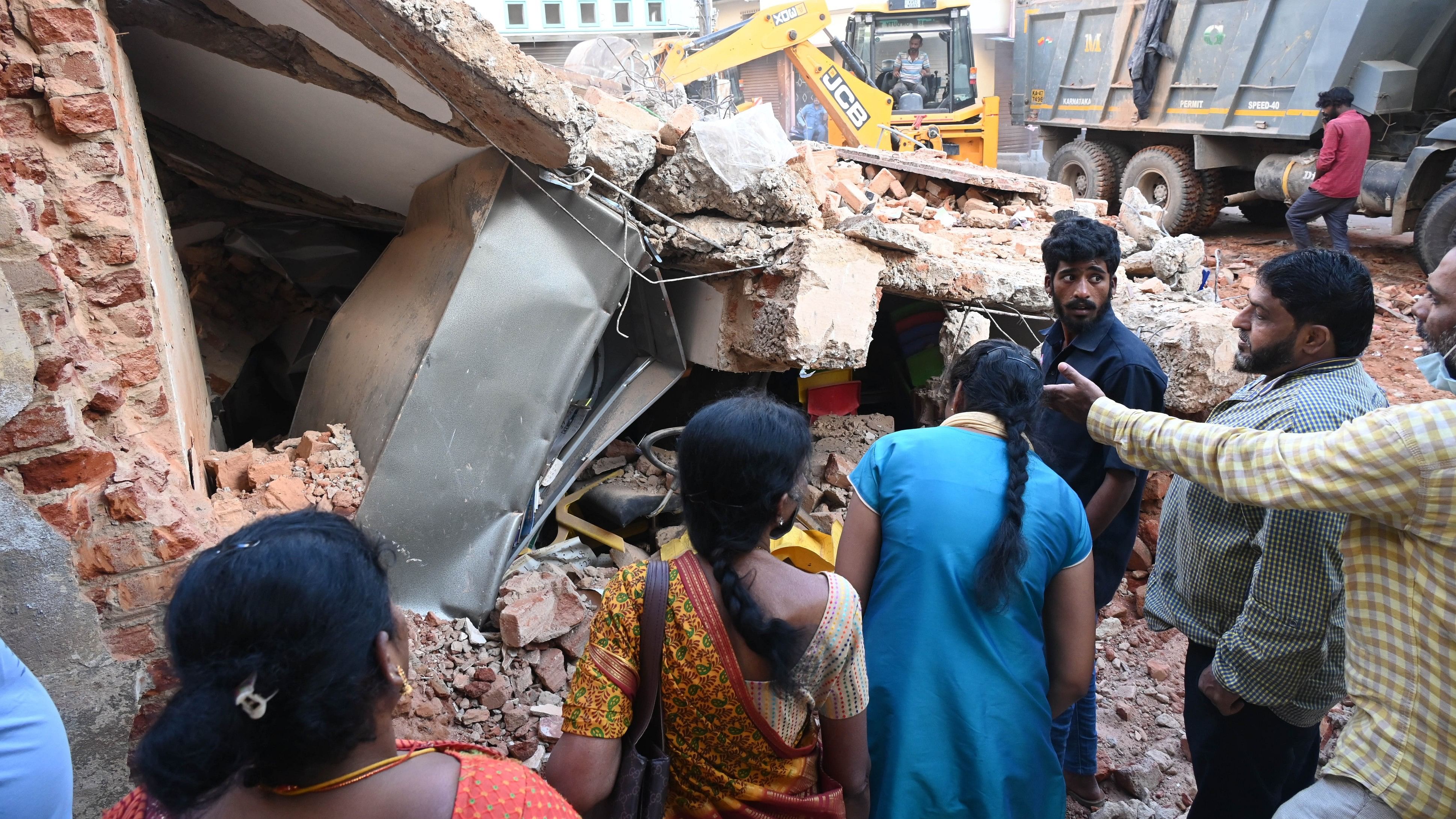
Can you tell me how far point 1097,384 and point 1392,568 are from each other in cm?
118

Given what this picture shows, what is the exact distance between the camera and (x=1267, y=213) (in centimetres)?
1059

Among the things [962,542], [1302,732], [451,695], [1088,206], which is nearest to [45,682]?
[451,695]

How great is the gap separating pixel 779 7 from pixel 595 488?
28.5ft

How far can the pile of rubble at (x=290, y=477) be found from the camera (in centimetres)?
274

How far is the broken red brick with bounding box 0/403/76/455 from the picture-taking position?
5.68 feet

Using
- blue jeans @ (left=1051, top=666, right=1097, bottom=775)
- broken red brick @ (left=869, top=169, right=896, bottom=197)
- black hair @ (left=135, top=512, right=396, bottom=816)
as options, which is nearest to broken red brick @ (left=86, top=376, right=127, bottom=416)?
black hair @ (left=135, top=512, right=396, bottom=816)

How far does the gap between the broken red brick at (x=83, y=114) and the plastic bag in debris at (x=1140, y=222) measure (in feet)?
18.8

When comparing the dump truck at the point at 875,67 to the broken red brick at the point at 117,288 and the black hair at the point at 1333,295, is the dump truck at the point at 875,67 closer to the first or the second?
the black hair at the point at 1333,295

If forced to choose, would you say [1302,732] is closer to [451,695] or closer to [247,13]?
[451,695]

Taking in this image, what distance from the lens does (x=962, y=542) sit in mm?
1722

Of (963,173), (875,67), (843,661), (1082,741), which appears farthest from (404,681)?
(875,67)

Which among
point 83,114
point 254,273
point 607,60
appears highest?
point 607,60

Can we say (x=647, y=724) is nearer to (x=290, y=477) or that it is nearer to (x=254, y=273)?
(x=290, y=477)

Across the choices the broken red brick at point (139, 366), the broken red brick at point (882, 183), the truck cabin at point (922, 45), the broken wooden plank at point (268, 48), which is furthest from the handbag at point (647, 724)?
the truck cabin at point (922, 45)
